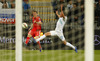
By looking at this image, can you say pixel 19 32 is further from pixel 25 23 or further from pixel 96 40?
pixel 96 40

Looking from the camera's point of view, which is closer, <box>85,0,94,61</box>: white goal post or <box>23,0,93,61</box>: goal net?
<box>85,0,94,61</box>: white goal post

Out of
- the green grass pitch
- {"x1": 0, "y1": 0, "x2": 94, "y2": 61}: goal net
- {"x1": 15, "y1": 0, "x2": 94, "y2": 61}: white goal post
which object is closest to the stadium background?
{"x1": 0, "y1": 0, "x2": 94, "y2": 61}: goal net

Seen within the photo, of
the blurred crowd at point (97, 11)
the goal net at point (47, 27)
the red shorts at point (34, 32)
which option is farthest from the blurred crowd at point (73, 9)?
the red shorts at point (34, 32)

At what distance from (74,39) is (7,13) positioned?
2279mm

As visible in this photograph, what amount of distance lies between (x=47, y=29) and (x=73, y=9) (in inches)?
47.3

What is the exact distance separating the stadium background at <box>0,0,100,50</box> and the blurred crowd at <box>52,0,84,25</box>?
0.04 m

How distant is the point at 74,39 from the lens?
748cm

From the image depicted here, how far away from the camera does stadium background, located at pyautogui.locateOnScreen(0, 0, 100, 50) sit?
264 inches

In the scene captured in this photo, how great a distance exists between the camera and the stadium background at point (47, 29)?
6716 millimetres

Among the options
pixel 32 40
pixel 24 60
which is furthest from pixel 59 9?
pixel 24 60

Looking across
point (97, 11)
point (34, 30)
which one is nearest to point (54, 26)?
point (34, 30)

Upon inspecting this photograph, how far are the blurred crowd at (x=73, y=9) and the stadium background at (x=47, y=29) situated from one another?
1.7 inches

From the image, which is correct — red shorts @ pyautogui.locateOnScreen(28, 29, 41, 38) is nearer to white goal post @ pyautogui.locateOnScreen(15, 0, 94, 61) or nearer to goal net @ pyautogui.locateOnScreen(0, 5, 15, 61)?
goal net @ pyautogui.locateOnScreen(0, 5, 15, 61)

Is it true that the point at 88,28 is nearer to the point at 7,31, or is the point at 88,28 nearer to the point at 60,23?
the point at 60,23
